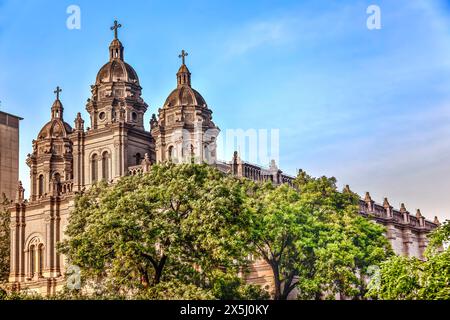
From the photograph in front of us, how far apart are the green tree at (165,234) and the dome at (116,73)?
2053 cm

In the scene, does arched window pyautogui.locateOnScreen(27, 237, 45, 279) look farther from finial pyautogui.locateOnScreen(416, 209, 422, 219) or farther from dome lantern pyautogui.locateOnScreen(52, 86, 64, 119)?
finial pyautogui.locateOnScreen(416, 209, 422, 219)

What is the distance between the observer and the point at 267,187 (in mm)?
41625

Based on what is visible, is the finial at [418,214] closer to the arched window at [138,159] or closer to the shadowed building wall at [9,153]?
the arched window at [138,159]

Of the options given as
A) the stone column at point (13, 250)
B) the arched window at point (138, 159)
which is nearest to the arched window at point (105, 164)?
the arched window at point (138, 159)

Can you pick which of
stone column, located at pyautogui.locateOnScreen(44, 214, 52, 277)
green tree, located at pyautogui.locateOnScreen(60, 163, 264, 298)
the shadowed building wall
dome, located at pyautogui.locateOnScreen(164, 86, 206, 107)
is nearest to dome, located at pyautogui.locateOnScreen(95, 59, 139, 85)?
dome, located at pyautogui.locateOnScreen(164, 86, 206, 107)

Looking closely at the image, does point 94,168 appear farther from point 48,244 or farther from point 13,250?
point 13,250

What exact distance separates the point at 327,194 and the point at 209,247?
12.6m

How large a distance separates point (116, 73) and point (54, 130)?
9.21m

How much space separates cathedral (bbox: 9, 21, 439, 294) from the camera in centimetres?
5159

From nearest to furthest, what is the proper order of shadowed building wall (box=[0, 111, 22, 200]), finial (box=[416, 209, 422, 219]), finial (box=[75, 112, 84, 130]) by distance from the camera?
finial (box=[75, 112, 84, 130])
finial (box=[416, 209, 422, 219])
shadowed building wall (box=[0, 111, 22, 200])

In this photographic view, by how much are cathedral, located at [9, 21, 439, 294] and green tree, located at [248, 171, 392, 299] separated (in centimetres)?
699

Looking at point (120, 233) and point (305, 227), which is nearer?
point (120, 233)
